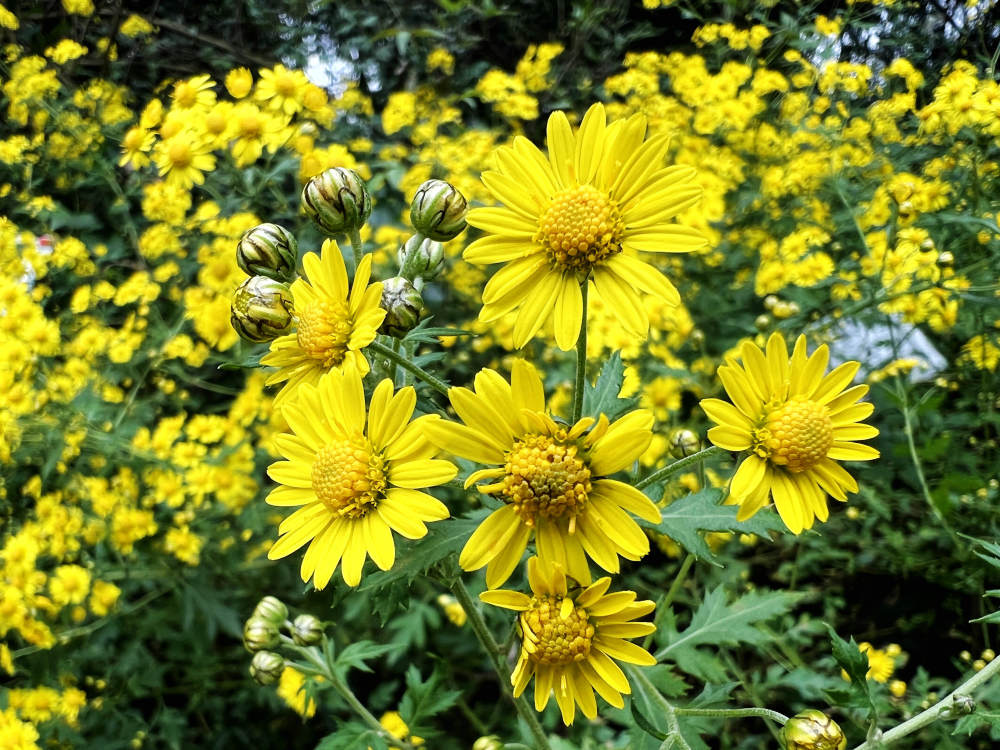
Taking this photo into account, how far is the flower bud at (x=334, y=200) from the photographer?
1.34m

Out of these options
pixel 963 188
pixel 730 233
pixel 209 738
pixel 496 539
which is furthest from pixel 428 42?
pixel 496 539

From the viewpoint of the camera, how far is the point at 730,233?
3518mm

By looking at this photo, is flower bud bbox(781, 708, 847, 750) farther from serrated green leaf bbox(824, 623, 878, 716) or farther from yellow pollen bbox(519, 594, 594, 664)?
yellow pollen bbox(519, 594, 594, 664)

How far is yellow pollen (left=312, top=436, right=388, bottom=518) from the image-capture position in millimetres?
1183

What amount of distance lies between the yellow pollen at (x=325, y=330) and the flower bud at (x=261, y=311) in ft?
0.12

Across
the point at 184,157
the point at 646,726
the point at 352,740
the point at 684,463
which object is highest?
the point at 684,463

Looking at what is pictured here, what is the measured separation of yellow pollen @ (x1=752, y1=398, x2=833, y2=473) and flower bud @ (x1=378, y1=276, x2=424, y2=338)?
0.63 m

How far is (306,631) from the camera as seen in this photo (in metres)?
1.66

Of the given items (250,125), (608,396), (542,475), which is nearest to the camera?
(542,475)

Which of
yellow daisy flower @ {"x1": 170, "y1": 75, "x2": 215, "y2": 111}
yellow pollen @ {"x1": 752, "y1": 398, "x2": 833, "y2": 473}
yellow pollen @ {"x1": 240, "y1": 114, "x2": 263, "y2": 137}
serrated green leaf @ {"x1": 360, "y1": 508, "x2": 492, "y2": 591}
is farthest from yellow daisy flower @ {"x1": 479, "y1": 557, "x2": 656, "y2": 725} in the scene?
yellow daisy flower @ {"x1": 170, "y1": 75, "x2": 215, "y2": 111}

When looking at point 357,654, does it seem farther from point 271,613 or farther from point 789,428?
point 789,428

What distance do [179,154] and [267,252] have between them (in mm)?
1662

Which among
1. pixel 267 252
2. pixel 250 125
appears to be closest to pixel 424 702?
pixel 267 252

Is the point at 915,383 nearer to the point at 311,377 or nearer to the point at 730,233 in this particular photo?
the point at 730,233
